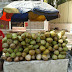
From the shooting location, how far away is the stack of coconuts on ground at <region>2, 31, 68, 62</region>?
279 cm

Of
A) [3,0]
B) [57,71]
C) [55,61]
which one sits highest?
[3,0]

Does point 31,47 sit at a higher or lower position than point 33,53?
higher

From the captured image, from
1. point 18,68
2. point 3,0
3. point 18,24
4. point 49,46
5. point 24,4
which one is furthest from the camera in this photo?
point 18,24

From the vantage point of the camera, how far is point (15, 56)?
280 cm

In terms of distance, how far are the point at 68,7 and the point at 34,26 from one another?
14.6ft

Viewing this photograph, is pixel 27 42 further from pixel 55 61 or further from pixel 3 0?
pixel 3 0

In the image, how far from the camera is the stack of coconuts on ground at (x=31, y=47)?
2.79m

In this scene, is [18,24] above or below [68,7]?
below

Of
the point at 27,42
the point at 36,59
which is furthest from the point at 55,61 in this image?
the point at 27,42

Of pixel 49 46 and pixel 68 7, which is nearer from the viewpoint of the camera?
pixel 49 46

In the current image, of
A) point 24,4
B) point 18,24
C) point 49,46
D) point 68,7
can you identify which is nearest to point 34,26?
point 18,24

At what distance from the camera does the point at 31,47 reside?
280 cm

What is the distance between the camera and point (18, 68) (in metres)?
2.74

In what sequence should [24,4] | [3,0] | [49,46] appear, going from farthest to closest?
[3,0], [24,4], [49,46]
